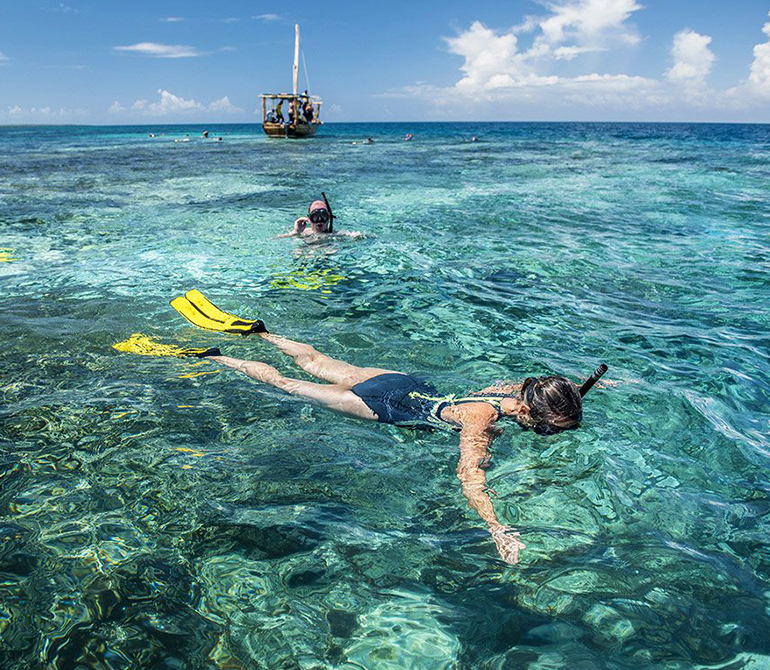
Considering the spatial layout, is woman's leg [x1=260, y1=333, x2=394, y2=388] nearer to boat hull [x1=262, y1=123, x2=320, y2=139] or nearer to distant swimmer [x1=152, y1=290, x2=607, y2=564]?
distant swimmer [x1=152, y1=290, x2=607, y2=564]

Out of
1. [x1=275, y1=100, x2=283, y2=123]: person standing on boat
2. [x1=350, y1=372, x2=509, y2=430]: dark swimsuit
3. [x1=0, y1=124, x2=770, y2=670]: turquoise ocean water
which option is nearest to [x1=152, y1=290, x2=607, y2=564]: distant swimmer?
[x1=350, y1=372, x2=509, y2=430]: dark swimsuit

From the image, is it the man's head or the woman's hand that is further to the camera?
the man's head

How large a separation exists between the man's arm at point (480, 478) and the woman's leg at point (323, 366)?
119 cm

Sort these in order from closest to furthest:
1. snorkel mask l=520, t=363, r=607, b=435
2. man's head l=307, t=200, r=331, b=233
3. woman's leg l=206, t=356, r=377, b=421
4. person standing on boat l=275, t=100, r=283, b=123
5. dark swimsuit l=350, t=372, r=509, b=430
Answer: snorkel mask l=520, t=363, r=607, b=435, dark swimsuit l=350, t=372, r=509, b=430, woman's leg l=206, t=356, r=377, b=421, man's head l=307, t=200, r=331, b=233, person standing on boat l=275, t=100, r=283, b=123

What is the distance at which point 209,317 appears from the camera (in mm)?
7344

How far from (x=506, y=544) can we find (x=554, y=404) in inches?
45.3

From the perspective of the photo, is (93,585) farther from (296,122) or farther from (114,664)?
(296,122)

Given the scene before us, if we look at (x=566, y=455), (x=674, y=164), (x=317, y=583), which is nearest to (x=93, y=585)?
(x=317, y=583)

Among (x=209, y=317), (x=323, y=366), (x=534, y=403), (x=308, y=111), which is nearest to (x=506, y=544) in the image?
(x=534, y=403)

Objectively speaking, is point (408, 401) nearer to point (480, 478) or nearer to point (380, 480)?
point (380, 480)

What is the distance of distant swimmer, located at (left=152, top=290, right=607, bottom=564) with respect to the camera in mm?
3985

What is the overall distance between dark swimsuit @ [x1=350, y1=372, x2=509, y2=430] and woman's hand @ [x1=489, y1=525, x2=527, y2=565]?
124cm

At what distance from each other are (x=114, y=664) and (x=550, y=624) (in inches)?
87.2

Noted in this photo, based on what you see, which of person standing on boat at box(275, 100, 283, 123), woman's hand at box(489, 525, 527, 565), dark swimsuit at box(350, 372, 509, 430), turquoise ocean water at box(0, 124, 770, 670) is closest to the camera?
turquoise ocean water at box(0, 124, 770, 670)
